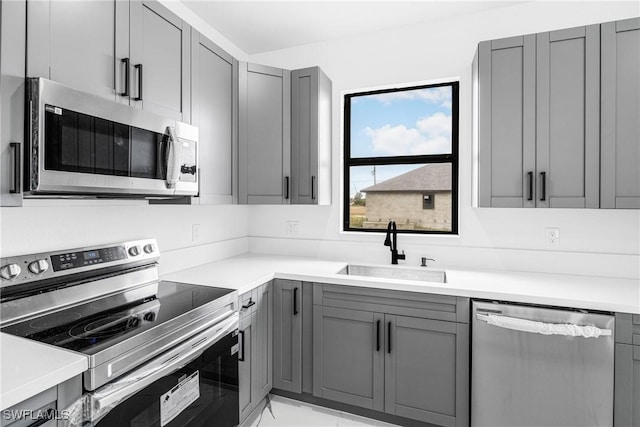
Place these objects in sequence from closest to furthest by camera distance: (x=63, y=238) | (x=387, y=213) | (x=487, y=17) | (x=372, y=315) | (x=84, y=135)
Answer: (x=84, y=135), (x=63, y=238), (x=372, y=315), (x=487, y=17), (x=387, y=213)

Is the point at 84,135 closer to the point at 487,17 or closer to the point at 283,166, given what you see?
the point at 283,166

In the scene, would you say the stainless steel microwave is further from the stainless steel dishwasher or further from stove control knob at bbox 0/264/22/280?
the stainless steel dishwasher

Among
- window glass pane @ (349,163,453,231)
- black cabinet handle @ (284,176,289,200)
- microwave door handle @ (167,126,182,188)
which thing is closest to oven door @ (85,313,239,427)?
microwave door handle @ (167,126,182,188)

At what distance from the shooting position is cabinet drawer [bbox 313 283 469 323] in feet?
6.01

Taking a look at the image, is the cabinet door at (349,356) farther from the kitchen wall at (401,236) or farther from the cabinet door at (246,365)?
the kitchen wall at (401,236)

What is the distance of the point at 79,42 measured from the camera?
1.31 meters

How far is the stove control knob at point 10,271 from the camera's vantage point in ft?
4.15

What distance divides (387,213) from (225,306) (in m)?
1.51

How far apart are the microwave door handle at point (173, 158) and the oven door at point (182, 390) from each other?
722 millimetres

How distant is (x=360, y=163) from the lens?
278cm

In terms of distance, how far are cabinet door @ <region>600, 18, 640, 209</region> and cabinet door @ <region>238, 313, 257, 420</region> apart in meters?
2.03

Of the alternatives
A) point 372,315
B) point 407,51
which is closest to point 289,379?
point 372,315

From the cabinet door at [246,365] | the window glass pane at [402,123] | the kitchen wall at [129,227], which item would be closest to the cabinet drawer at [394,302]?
the cabinet door at [246,365]

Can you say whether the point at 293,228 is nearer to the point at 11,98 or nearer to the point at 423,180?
the point at 423,180
